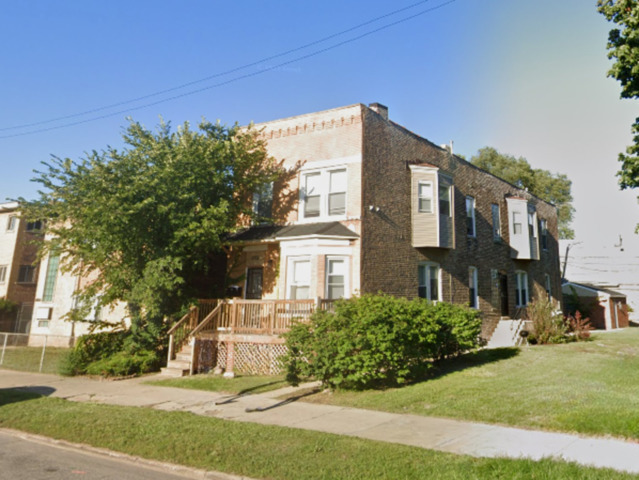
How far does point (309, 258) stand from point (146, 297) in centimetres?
556

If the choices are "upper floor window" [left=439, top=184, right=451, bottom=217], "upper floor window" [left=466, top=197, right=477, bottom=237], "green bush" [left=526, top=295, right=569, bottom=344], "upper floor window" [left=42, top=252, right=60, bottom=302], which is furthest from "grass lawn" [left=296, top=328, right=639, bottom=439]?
"upper floor window" [left=42, top=252, right=60, bottom=302]

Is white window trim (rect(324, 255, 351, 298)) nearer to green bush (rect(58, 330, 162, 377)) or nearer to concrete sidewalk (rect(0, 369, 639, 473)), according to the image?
concrete sidewalk (rect(0, 369, 639, 473))

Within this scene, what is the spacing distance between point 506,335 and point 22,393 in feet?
56.8

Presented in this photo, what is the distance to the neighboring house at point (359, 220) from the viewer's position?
16.0 metres

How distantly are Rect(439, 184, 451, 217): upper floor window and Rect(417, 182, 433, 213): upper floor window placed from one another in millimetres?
688

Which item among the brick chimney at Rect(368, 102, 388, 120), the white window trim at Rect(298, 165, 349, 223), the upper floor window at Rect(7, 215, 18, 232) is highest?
the brick chimney at Rect(368, 102, 388, 120)

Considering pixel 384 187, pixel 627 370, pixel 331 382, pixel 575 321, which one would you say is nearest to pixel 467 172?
pixel 384 187

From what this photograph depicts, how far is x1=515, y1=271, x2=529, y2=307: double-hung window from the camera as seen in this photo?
2425cm

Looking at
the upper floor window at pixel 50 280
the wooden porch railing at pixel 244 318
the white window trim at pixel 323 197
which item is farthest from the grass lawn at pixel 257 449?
the upper floor window at pixel 50 280

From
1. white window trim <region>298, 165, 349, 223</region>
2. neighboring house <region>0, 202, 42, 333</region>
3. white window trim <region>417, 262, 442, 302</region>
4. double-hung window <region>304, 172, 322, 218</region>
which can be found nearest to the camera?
white window trim <region>298, 165, 349, 223</region>

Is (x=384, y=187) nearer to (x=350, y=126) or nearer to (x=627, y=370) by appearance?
(x=350, y=126)

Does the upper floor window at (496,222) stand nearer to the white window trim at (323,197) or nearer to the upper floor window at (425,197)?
the upper floor window at (425,197)

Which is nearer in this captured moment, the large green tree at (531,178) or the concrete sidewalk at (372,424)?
the concrete sidewalk at (372,424)

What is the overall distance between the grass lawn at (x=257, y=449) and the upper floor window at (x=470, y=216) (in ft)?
53.1
